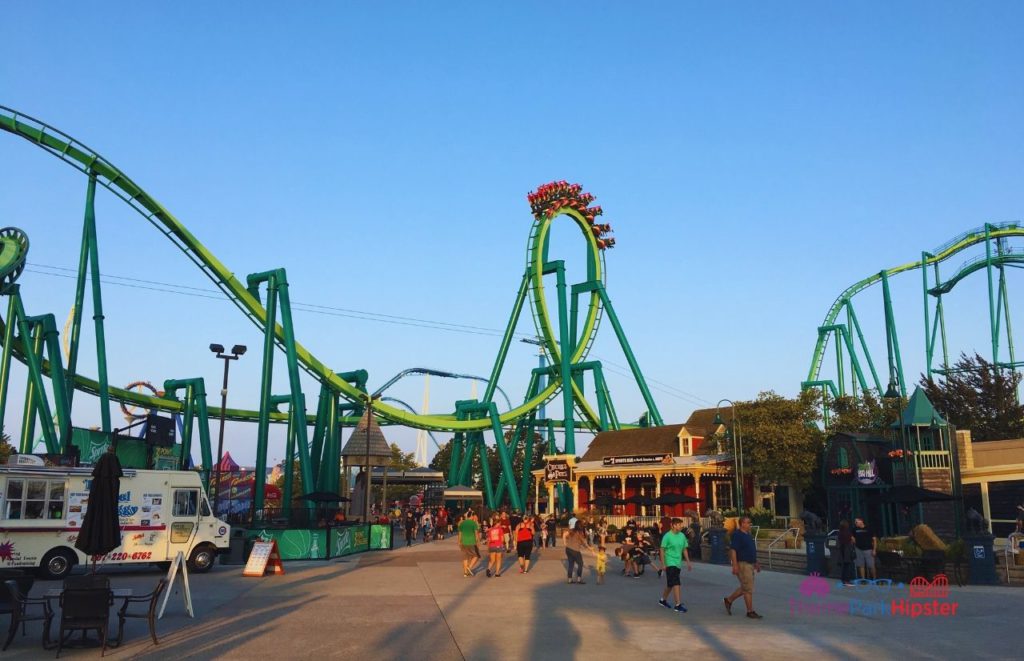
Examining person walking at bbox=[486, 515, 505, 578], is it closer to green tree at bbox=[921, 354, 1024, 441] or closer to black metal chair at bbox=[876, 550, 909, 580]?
black metal chair at bbox=[876, 550, 909, 580]

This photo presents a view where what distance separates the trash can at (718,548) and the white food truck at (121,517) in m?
13.2

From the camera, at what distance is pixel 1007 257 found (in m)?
45.7

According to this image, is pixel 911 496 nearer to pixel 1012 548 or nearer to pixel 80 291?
pixel 1012 548

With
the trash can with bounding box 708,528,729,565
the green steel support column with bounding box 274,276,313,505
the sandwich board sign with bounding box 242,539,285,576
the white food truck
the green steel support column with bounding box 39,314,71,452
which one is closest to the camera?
the white food truck

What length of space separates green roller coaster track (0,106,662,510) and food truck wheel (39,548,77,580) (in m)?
9.84

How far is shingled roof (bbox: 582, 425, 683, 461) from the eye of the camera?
47.0 metres

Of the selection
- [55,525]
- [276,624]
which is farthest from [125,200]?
[276,624]

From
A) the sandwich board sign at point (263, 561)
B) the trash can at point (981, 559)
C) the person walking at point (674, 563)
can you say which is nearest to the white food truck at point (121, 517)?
the sandwich board sign at point (263, 561)

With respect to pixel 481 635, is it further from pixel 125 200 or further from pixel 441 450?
pixel 441 450

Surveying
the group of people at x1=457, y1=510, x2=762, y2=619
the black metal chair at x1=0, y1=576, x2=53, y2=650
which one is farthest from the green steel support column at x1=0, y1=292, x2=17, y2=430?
the black metal chair at x1=0, y1=576, x2=53, y2=650

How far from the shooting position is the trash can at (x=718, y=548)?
2356 cm

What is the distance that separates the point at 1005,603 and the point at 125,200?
30800mm

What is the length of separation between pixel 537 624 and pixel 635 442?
126 ft

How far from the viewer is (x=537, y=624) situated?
11.4 metres
